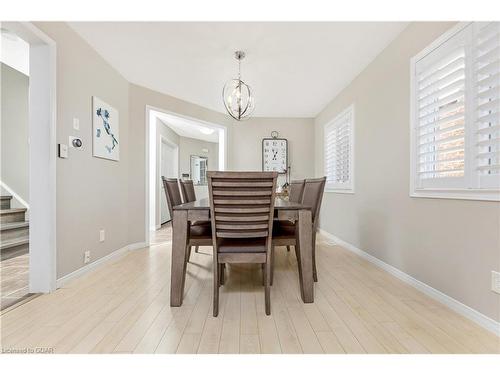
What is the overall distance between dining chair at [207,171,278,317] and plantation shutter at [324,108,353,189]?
7.83 ft

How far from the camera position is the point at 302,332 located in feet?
5.07

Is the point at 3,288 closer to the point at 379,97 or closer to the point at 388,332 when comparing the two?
the point at 388,332

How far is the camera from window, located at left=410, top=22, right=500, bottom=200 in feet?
5.24

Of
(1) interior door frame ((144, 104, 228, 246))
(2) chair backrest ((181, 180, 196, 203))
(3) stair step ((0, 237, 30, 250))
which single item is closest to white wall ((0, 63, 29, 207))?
(3) stair step ((0, 237, 30, 250))

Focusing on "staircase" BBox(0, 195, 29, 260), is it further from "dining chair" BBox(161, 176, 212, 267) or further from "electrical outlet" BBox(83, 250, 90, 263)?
"dining chair" BBox(161, 176, 212, 267)

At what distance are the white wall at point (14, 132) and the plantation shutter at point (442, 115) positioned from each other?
203 inches

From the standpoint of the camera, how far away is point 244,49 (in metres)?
2.79

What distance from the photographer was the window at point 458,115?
1598 millimetres

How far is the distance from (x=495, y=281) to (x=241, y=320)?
5.11 ft

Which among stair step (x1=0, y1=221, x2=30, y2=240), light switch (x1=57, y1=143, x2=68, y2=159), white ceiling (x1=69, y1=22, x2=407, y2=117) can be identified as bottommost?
stair step (x1=0, y1=221, x2=30, y2=240)
